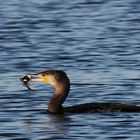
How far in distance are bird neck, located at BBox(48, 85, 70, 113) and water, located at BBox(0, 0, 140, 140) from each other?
0.27 m

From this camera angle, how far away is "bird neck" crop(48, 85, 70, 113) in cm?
1988

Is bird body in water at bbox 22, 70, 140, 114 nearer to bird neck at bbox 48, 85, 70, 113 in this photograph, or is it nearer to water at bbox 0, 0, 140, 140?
bird neck at bbox 48, 85, 70, 113

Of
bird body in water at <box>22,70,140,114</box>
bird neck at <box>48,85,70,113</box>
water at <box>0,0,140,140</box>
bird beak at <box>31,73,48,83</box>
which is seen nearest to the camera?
water at <box>0,0,140,140</box>

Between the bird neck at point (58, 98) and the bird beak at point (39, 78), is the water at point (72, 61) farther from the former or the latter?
the bird beak at point (39, 78)

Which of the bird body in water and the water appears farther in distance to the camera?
the bird body in water

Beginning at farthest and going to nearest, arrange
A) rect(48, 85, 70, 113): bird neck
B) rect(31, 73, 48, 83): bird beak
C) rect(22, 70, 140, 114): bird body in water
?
rect(31, 73, 48, 83): bird beak
rect(48, 85, 70, 113): bird neck
rect(22, 70, 140, 114): bird body in water

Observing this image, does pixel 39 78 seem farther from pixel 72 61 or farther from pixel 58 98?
pixel 72 61

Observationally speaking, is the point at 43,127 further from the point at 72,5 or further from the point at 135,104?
the point at 72,5

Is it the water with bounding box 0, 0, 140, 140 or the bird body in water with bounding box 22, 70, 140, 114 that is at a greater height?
the bird body in water with bounding box 22, 70, 140, 114

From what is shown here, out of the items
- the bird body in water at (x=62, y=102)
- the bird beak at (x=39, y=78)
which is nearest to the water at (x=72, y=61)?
the bird body in water at (x=62, y=102)

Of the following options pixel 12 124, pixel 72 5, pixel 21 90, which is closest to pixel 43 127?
pixel 12 124

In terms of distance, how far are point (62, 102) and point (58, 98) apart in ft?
0.33

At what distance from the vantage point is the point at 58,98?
2011cm

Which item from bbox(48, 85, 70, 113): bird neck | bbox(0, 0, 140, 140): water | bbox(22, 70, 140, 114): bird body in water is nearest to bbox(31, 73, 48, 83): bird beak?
bbox(22, 70, 140, 114): bird body in water
